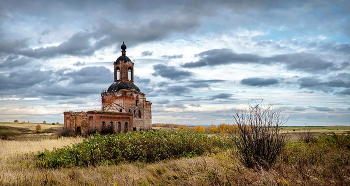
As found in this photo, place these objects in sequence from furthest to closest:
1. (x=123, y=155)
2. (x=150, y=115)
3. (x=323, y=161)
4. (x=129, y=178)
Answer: (x=150, y=115), (x=123, y=155), (x=323, y=161), (x=129, y=178)

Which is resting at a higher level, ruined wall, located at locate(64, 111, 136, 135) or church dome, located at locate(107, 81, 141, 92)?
church dome, located at locate(107, 81, 141, 92)

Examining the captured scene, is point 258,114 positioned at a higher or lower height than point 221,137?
higher

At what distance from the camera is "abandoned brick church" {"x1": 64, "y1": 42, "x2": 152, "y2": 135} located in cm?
3007

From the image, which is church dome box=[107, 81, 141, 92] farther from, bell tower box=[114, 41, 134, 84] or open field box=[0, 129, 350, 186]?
open field box=[0, 129, 350, 186]

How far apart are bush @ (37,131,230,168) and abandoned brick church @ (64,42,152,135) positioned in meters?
18.1

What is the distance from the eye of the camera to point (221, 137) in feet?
54.0

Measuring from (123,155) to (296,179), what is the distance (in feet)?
22.7

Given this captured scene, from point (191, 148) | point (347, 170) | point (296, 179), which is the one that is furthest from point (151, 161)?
point (347, 170)

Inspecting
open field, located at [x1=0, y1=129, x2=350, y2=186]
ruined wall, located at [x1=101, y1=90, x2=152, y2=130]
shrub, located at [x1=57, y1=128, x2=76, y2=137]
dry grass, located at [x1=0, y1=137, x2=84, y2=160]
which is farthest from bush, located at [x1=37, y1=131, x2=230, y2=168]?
ruined wall, located at [x1=101, y1=90, x2=152, y2=130]

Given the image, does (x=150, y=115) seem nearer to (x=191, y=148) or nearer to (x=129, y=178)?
(x=191, y=148)

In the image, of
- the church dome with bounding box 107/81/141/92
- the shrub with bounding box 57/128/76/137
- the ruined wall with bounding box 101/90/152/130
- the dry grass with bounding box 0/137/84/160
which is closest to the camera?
the dry grass with bounding box 0/137/84/160

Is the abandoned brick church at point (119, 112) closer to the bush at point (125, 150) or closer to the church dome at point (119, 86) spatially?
the church dome at point (119, 86)

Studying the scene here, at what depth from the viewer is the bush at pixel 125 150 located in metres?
10.5

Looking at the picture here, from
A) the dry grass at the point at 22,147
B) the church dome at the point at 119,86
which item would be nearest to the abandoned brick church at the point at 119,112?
the church dome at the point at 119,86
